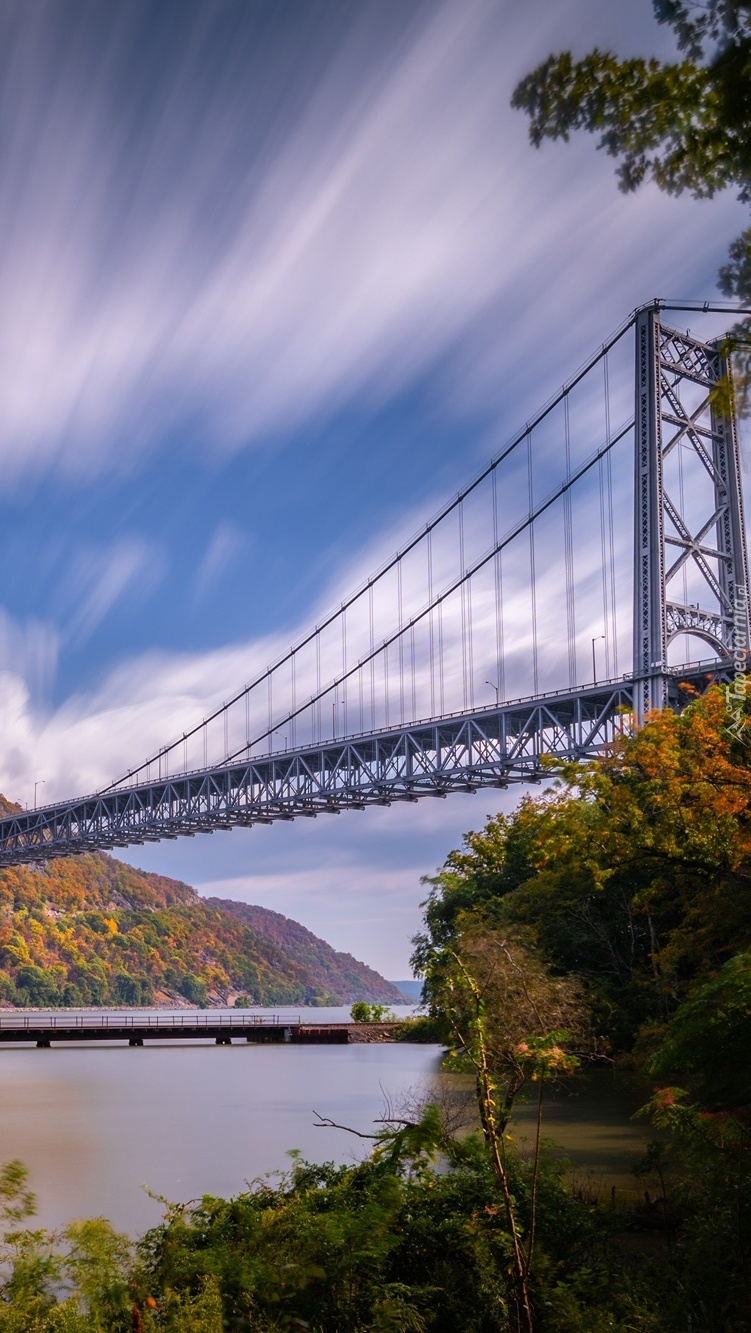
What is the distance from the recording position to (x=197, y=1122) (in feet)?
98.9

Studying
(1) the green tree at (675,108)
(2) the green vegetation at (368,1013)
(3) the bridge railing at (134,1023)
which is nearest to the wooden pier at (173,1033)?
(3) the bridge railing at (134,1023)

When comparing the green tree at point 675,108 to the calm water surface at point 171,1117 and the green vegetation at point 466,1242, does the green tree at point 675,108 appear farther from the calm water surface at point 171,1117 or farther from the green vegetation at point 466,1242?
the calm water surface at point 171,1117

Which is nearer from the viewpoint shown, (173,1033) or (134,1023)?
(173,1033)

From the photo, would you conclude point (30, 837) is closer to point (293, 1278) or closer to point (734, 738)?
point (734, 738)

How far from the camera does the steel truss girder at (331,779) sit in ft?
Result: 160

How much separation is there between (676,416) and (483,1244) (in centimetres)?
3620

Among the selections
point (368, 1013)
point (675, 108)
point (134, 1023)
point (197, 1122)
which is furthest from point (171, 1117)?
point (134, 1023)

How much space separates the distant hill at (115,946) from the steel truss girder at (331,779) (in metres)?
42.4

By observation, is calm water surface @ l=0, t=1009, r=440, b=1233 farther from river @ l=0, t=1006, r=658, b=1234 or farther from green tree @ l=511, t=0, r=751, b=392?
green tree @ l=511, t=0, r=751, b=392

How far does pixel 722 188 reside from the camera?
5.78 m

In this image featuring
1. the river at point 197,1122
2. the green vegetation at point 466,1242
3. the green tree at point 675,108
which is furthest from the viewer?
the river at point 197,1122

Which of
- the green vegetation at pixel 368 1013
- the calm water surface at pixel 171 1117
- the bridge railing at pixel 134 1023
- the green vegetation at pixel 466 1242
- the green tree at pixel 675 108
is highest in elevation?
the green tree at pixel 675 108

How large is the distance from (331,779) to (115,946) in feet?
286

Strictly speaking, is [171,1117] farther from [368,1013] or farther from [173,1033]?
[173,1033]
